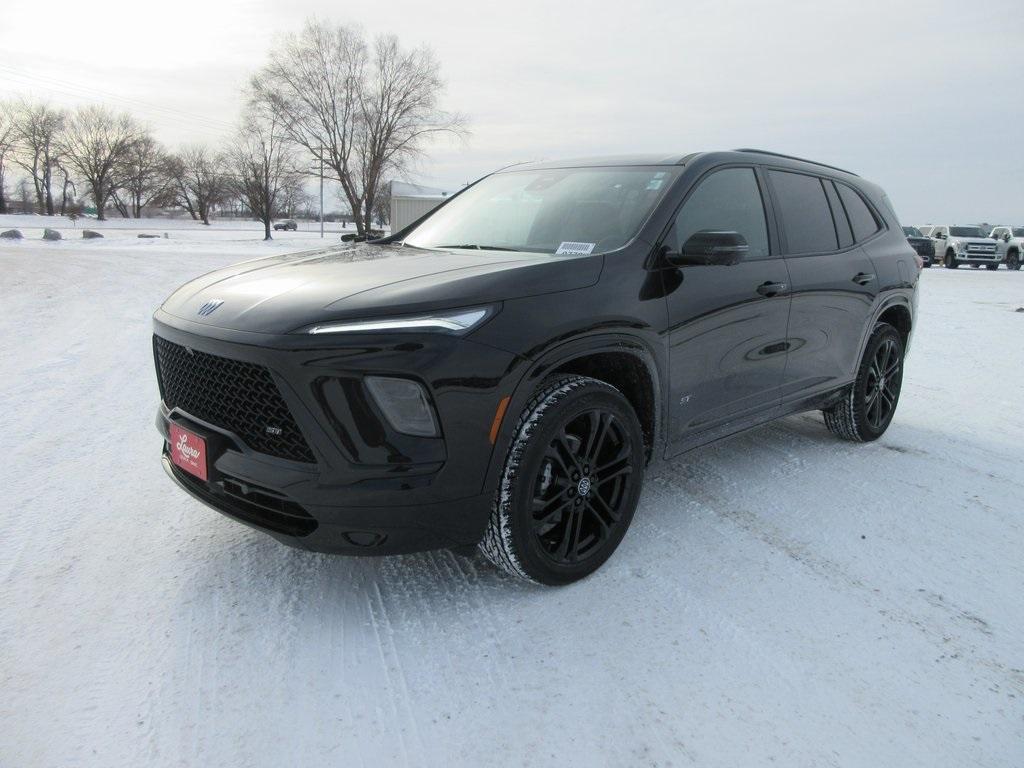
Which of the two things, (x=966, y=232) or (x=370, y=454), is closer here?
(x=370, y=454)

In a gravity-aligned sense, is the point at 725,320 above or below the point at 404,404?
above

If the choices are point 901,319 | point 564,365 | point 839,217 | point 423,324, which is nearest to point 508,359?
point 423,324

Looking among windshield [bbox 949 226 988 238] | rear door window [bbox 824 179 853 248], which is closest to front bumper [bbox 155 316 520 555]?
rear door window [bbox 824 179 853 248]

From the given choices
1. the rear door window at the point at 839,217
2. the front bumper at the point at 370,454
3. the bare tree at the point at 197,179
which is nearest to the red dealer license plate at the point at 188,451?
the front bumper at the point at 370,454

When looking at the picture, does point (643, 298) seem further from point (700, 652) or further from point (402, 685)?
point (402, 685)

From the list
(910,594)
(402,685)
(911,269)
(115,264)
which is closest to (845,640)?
(910,594)

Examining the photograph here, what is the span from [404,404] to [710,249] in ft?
4.87

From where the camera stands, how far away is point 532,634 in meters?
2.50

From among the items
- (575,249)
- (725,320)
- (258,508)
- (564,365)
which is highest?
(575,249)

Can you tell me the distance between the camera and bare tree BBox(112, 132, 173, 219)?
7350cm

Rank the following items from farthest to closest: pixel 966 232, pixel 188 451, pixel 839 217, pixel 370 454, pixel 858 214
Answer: pixel 966 232 → pixel 858 214 → pixel 839 217 → pixel 188 451 → pixel 370 454

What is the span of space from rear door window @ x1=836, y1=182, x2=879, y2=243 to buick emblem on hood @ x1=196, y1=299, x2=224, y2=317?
3.75 m

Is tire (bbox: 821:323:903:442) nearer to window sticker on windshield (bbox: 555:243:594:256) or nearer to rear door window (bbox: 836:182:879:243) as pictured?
rear door window (bbox: 836:182:879:243)

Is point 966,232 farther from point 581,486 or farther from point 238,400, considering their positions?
point 238,400
